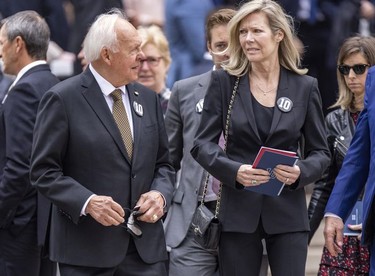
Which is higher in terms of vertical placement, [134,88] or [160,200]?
[134,88]

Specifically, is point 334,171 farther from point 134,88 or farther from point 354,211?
point 134,88

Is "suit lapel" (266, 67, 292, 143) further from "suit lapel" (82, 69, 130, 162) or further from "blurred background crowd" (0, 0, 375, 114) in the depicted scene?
"blurred background crowd" (0, 0, 375, 114)

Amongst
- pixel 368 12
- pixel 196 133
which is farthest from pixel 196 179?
pixel 368 12

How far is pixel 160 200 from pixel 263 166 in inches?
22.2

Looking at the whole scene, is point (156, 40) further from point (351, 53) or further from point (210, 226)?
point (210, 226)

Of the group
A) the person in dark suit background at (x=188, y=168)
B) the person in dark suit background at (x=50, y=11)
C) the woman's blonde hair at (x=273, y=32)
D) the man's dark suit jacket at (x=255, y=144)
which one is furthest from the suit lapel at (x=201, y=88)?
the person in dark suit background at (x=50, y=11)

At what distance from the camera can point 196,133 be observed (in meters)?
6.39

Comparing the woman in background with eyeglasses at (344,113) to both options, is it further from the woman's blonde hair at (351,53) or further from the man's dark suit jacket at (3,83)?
the man's dark suit jacket at (3,83)

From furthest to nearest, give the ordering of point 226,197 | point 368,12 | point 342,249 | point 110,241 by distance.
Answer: point 368,12 < point 342,249 < point 226,197 < point 110,241

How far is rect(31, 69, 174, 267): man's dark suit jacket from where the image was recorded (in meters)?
5.85

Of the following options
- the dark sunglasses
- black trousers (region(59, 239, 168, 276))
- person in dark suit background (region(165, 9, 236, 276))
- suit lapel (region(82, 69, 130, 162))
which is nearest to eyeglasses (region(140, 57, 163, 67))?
person in dark suit background (region(165, 9, 236, 276))

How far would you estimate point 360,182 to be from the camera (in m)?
5.99

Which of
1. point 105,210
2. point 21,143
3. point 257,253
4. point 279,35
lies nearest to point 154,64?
point 21,143

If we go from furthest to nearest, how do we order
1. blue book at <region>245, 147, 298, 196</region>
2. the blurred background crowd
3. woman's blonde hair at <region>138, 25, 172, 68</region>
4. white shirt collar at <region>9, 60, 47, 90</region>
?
the blurred background crowd → woman's blonde hair at <region>138, 25, 172, 68</region> → white shirt collar at <region>9, 60, 47, 90</region> → blue book at <region>245, 147, 298, 196</region>
